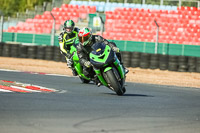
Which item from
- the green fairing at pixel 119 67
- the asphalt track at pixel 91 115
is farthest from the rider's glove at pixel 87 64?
the asphalt track at pixel 91 115

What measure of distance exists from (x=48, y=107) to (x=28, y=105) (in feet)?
1.16

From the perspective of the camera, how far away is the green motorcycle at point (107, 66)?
9.99 metres

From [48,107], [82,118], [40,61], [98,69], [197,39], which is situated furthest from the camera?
[197,39]

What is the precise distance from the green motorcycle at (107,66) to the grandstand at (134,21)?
1620 centimetres

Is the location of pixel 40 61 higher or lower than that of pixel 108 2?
lower

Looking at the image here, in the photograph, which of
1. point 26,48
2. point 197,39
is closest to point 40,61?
point 26,48

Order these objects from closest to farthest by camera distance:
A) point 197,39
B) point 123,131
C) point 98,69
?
point 123,131 < point 98,69 < point 197,39

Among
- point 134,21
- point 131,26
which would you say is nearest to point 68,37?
point 131,26

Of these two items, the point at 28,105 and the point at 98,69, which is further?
the point at 98,69

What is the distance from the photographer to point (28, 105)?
7645 millimetres

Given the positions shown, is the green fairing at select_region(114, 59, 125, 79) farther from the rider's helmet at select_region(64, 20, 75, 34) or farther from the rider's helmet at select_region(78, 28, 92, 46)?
the rider's helmet at select_region(64, 20, 75, 34)

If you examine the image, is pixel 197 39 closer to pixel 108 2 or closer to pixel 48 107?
pixel 108 2

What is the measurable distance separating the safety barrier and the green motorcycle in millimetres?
11552

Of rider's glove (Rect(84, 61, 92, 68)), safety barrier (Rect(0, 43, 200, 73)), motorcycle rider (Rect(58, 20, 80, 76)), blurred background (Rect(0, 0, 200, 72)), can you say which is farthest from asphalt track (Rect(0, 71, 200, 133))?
blurred background (Rect(0, 0, 200, 72))
